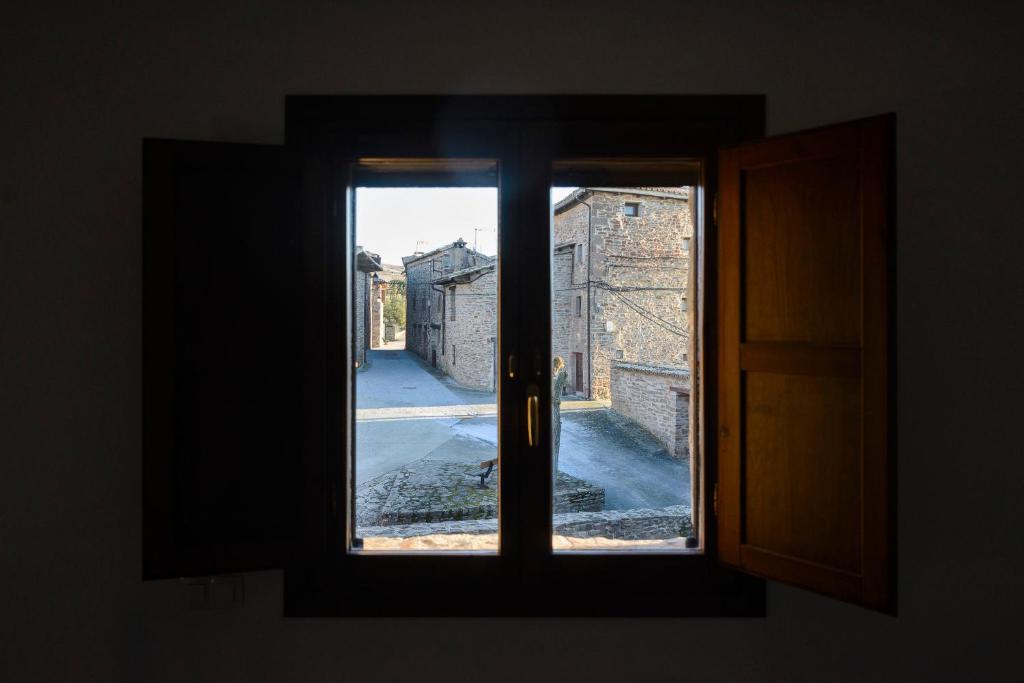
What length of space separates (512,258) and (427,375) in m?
9.43

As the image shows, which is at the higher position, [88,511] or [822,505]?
[822,505]

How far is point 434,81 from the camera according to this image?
1.77 meters

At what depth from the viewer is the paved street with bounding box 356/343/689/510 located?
7305 millimetres

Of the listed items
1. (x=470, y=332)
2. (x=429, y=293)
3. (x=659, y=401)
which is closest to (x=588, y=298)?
(x=659, y=401)

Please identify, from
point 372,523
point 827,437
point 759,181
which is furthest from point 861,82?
point 372,523

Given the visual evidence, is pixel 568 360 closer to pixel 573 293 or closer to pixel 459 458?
pixel 573 293

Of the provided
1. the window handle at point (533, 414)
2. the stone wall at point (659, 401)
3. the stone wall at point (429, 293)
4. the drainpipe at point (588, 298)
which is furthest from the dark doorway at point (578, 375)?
the window handle at point (533, 414)

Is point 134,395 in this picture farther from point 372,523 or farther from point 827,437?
point 372,523

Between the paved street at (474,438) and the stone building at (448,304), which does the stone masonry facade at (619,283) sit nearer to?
→ the paved street at (474,438)

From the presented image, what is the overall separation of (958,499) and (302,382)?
2.21 metres

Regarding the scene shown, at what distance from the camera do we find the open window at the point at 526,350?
4.81ft

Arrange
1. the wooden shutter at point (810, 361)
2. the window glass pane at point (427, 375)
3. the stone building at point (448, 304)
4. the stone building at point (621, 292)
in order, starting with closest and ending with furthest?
the wooden shutter at point (810, 361)
the window glass pane at point (427, 375)
the stone building at point (448, 304)
the stone building at point (621, 292)

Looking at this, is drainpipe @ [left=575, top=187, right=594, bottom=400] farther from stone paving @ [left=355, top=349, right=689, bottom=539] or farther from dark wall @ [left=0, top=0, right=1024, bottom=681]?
dark wall @ [left=0, top=0, right=1024, bottom=681]

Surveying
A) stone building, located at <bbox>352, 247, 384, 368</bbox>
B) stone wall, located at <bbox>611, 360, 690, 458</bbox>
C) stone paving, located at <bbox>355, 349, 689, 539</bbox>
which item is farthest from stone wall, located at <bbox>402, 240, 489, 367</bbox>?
stone wall, located at <bbox>611, 360, 690, 458</bbox>
